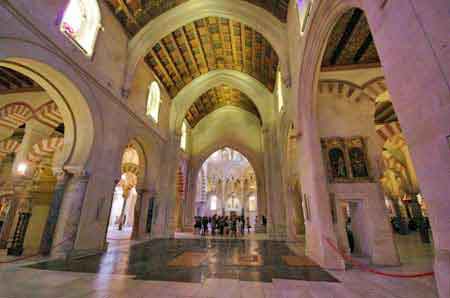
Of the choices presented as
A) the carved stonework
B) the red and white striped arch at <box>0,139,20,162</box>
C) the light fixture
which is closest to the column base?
the carved stonework

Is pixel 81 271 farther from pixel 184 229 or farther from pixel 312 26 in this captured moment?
pixel 184 229

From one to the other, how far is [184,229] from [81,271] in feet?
40.9

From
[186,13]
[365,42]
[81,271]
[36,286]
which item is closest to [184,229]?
[81,271]

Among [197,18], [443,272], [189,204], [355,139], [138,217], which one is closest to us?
[443,272]

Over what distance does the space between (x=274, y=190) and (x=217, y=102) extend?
10.1m

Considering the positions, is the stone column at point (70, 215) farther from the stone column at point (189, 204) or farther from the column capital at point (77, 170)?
the stone column at point (189, 204)

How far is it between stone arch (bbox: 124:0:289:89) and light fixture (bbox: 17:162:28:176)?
5189 millimetres

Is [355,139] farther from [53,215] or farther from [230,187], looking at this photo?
[230,187]

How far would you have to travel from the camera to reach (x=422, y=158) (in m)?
1.94

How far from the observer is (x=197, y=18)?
8.90 m

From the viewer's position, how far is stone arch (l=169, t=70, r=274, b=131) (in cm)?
1273

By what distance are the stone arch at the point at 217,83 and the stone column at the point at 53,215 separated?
23.8 feet

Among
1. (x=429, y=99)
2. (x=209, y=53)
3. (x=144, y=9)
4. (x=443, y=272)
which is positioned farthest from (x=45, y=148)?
(x=443, y=272)

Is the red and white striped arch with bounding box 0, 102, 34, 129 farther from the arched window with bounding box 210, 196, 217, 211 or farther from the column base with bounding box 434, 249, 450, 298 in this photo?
the arched window with bounding box 210, 196, 217, 211
